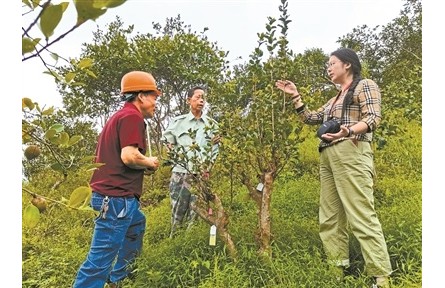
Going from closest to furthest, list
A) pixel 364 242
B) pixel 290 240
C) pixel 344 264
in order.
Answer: pixel 364 242, pixel 344 264, pixel 290 240

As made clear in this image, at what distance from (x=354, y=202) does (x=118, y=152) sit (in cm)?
138

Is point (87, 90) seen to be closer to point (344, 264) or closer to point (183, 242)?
point (183, 242)

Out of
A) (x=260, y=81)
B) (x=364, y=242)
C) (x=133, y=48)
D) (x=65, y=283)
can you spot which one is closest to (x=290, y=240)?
(x=364, y=242)

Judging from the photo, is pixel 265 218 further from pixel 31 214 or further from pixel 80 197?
pixel 31 214

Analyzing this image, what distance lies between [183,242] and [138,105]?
43.6 inches

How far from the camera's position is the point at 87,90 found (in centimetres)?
809

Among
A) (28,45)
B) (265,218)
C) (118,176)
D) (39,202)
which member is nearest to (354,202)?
(265,218)

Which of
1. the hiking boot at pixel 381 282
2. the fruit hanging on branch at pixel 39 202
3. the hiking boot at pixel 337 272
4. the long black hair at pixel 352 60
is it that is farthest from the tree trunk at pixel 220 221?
the fruit hanging on branch at pixel 39 202

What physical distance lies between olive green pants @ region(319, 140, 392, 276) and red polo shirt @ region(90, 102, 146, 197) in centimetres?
113

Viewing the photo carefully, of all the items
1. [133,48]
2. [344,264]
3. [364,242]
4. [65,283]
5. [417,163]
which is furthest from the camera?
[133,48]

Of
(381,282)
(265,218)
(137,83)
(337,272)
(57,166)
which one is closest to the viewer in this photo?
(57,166)

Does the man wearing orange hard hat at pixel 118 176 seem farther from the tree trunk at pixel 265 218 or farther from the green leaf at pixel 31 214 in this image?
the green leaf at pixel 31 214

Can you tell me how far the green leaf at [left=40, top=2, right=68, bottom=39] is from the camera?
0.55 meters

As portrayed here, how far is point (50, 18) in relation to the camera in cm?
55
